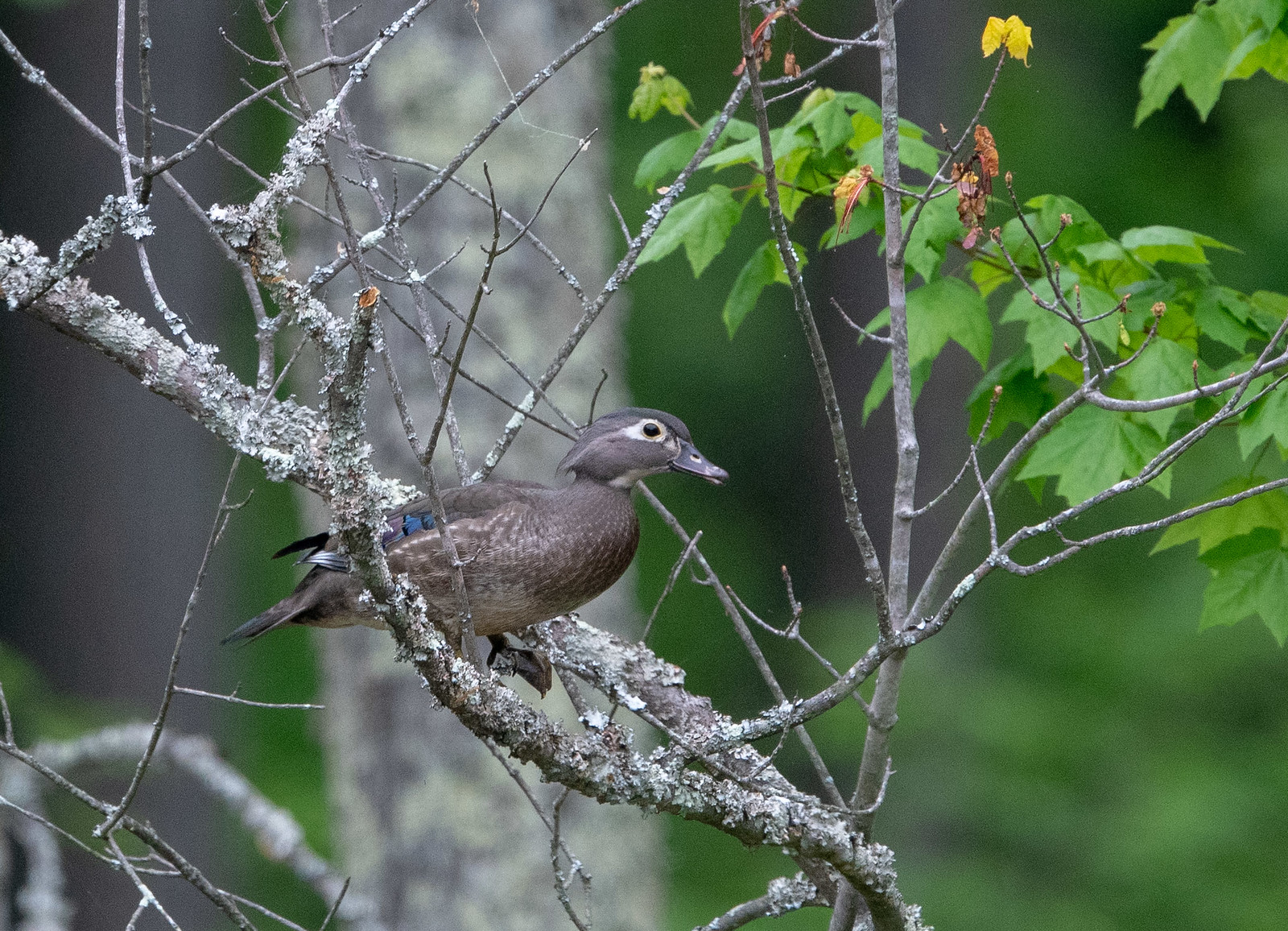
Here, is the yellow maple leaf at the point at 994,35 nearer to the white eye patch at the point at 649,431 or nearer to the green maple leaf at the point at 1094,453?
the green maple leaf at the point at 1094,453

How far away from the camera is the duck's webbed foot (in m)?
3.23

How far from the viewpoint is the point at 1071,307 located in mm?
2779

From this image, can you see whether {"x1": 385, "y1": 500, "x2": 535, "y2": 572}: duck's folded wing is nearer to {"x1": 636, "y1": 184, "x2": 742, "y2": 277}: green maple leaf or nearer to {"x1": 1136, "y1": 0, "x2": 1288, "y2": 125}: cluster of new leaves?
{"x1": 636, "y1": 184, "x2": 742, "y2": 277}: green maple leaf

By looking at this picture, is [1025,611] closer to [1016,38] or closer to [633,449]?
[633,449]

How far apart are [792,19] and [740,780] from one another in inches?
56.3

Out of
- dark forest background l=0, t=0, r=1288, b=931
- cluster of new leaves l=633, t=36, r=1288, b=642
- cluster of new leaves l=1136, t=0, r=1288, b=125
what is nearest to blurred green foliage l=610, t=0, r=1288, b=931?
dark forest background l=0, t=0, r=1288, b=931

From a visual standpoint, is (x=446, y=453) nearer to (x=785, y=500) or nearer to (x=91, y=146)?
(x=91, y=146)

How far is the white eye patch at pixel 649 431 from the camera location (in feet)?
10.1

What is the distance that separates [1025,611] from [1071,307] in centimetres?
830

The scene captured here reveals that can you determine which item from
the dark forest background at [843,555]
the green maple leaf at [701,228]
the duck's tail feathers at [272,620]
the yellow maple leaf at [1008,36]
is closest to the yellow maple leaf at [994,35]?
the yellow maple leaf at [1008,36]

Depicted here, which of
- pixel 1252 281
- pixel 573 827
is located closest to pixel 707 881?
pixel 573 827

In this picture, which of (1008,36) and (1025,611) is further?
(1025,611)

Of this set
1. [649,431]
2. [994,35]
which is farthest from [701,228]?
[994,35]

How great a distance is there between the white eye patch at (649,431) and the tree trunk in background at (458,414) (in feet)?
→ 7.17
